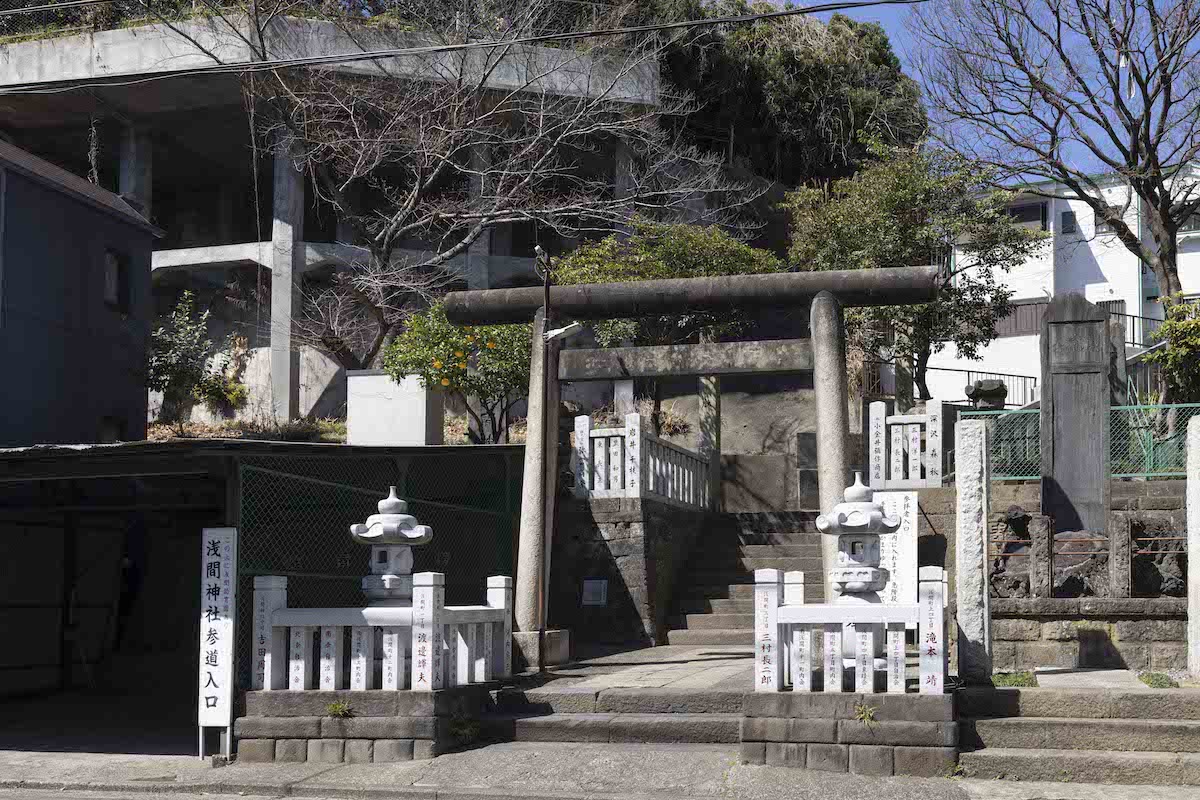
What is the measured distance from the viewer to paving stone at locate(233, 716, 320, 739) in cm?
1116

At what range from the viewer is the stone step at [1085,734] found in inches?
393

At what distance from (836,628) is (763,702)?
86 cm

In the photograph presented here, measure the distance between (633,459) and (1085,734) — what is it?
8118 mm

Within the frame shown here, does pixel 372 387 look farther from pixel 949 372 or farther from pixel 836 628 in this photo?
pixel 949 372

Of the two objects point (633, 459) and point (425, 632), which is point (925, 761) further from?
point (633, 459)

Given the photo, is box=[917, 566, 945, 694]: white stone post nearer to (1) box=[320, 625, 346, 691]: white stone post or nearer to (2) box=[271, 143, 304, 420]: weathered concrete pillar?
(1) box=[320, 625, 346, 691]: white stone post

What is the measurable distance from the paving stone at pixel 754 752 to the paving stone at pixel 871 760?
2.36ft

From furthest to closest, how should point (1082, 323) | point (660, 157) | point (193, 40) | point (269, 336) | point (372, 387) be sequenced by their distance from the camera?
point (269, 336) < point (660, 157) < point (193, 40) < point (372, 387) < point (1082, 323)

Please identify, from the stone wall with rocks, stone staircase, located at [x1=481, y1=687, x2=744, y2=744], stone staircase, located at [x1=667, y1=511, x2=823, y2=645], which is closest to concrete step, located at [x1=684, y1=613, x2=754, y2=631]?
stone staircase, located at [x1=667, y1=511, x2=823, y2=645]

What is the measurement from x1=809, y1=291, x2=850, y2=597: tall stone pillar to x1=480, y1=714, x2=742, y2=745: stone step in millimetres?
2598

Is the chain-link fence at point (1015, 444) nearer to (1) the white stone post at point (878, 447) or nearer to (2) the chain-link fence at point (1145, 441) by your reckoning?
(2) the chain-link fence at point (1145, 441)

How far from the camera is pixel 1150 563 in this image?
571 inches

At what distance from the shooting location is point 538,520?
45.9 ft

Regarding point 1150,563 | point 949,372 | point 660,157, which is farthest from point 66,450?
point 949,372
